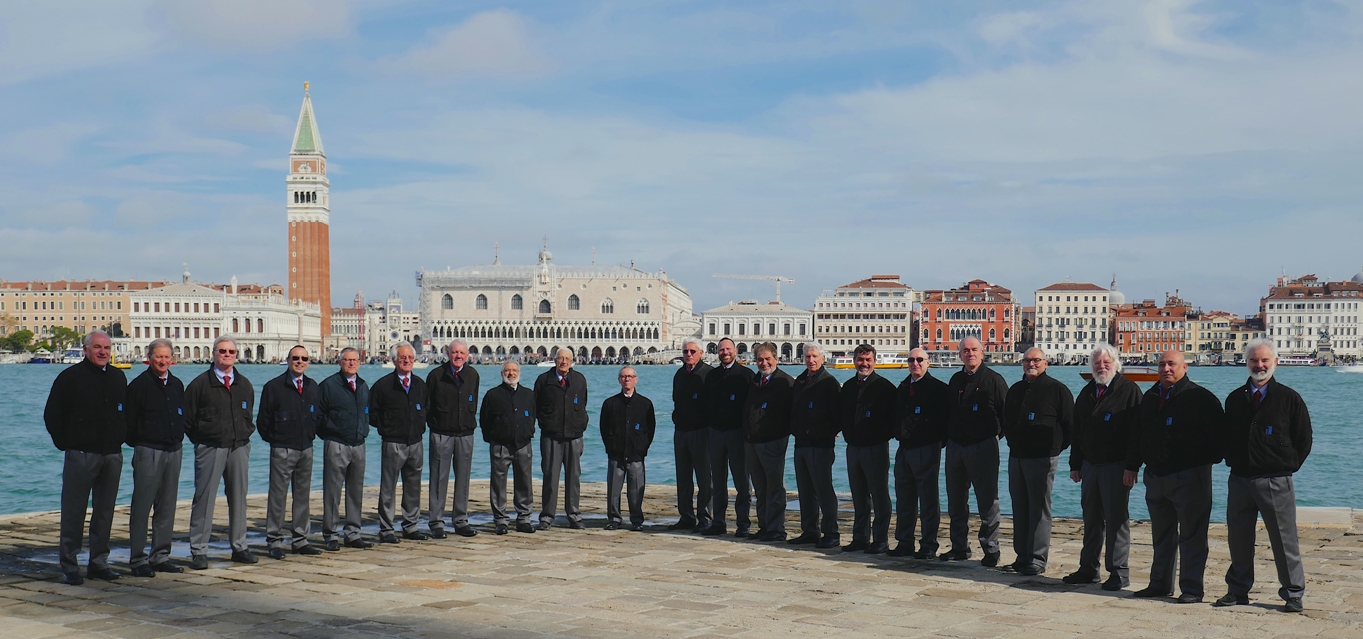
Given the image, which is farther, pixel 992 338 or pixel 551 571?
pixel 992 338

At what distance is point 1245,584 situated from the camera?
655 centimetres

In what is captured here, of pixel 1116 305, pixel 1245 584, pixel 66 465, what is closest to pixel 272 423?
pixel 66 465

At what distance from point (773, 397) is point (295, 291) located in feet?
373

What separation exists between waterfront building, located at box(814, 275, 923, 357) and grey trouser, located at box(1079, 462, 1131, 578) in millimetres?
114850

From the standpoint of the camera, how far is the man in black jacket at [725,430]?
937cm

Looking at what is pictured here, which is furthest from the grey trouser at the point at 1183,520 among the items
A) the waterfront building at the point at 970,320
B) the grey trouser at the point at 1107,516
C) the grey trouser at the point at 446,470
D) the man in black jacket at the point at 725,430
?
the waterfront building at the point at 970,320

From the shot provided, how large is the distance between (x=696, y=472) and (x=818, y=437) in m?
1.30

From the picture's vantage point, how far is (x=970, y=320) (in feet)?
390

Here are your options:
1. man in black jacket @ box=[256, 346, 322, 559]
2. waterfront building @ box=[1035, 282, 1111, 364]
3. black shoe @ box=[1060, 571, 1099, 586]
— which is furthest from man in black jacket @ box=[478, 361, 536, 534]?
waterfront building @ box=[1035, 282, 1111, 364]

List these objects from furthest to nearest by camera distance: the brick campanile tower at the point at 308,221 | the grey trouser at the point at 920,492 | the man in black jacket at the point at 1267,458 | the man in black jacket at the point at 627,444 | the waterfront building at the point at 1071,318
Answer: the waterfront building at the point at 1071,318, the brick campanile tower at the point at 308,221, the man in black jacket at the point at 627,444, the grey trouser at the point at 920,492, the man in black jacket at the point at 1267,458

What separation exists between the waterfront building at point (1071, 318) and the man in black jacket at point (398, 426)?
11791cm

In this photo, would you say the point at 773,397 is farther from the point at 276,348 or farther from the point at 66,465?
the point at 276,348

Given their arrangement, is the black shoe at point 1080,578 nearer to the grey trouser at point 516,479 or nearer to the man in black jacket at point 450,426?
the grey trouser at point 516,479

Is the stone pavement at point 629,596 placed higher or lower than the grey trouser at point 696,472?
lower
